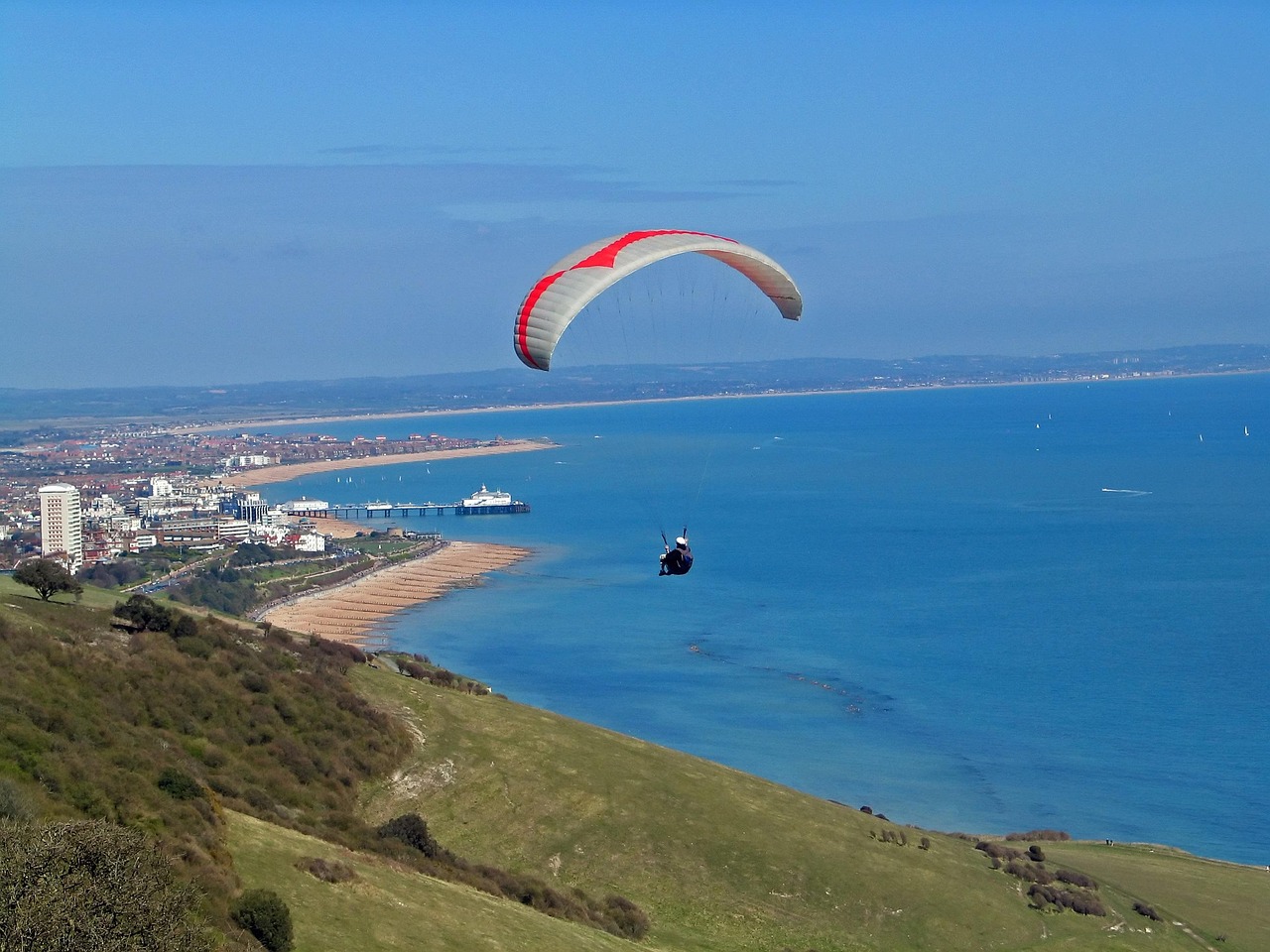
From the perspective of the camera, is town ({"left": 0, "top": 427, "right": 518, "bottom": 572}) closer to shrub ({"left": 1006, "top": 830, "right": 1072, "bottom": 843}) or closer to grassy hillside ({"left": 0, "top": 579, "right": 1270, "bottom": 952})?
grassy hillside ({"left": 0, "top": 579, "right": 1270, "bottom": 952})

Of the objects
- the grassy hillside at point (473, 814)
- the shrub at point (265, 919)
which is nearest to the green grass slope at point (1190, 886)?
the grassy hillside at point (473, 814)

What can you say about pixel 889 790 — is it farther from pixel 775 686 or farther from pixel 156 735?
pixel 156 735

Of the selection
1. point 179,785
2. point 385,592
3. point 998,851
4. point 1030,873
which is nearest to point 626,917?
point 179,785

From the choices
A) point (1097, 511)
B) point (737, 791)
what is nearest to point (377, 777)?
point (737, 791)

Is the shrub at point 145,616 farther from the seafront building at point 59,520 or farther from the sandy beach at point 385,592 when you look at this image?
the seafront building at point 59,520

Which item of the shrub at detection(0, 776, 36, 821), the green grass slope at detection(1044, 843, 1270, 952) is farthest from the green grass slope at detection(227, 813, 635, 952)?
the green grass slope at detection(1044, 843, 1270, 952)

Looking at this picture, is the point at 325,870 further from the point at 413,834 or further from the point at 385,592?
the point at 385,592
